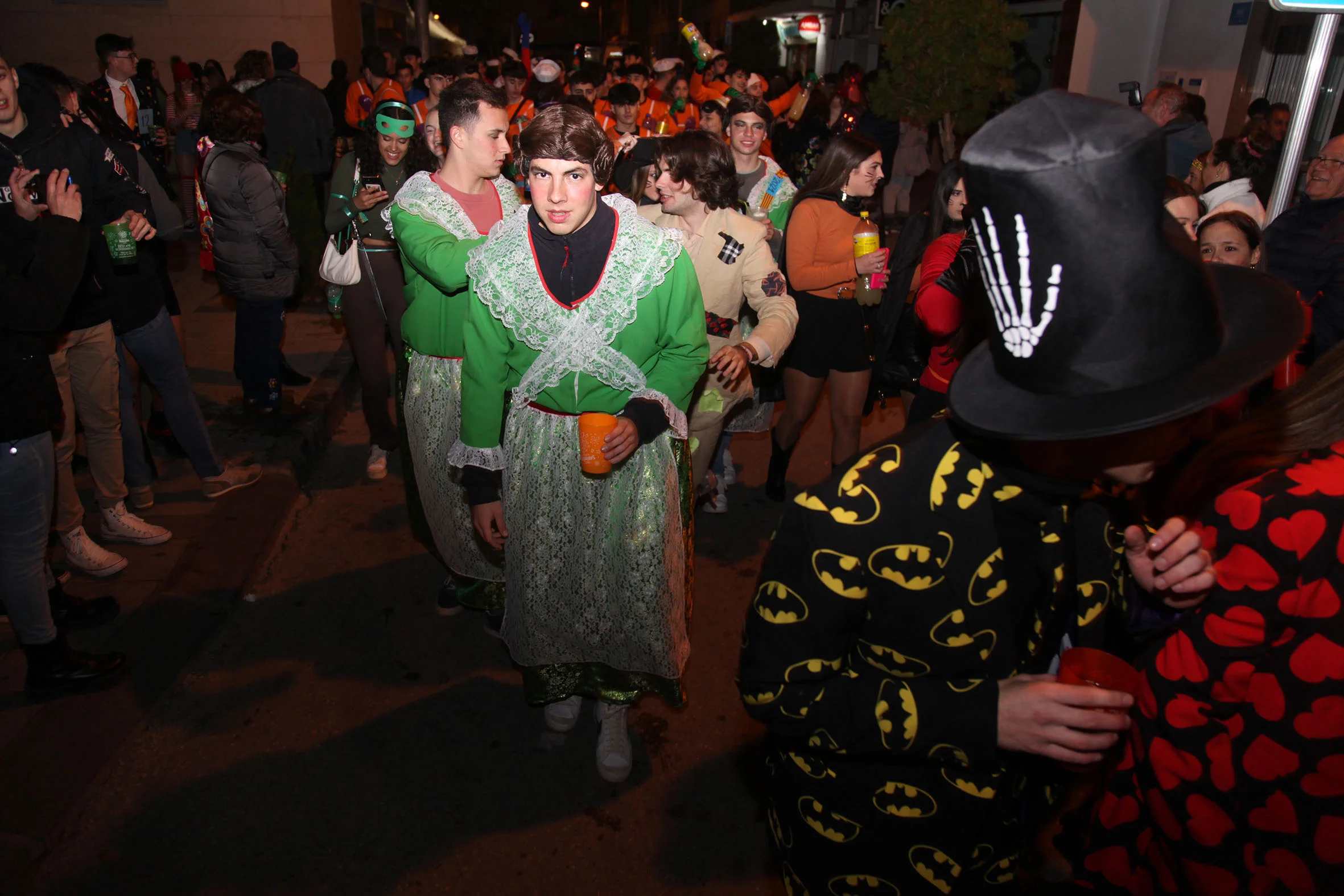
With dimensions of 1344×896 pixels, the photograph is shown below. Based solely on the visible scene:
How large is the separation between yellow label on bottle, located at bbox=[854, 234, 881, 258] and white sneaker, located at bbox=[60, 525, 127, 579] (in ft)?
12.2

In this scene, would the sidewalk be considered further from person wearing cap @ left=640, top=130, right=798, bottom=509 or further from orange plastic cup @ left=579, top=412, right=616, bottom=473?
person wearing cap @ left=640, top=130, right=798, bottom=509

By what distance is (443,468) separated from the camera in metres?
3.46

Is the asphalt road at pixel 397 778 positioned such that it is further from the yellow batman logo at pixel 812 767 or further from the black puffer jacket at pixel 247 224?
the black puffer jacket at pixel 247 224

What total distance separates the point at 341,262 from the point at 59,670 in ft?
7.61

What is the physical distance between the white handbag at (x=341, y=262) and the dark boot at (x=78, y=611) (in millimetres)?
1882

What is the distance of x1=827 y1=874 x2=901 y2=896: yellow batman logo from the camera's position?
5.27 feet

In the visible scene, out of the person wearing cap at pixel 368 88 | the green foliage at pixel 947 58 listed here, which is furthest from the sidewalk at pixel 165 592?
the green foliage at pixel 947 58

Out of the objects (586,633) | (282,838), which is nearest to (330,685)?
(282,838)

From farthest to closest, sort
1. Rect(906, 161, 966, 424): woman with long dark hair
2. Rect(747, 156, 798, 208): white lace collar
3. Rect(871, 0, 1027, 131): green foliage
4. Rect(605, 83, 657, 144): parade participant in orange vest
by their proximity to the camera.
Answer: Rect(871, 0, 1027, 131): green foliage → Rect(605, 83, 657, 144): parade participant in orange vest → Rect(747, 156, 798, 208): white lace collar → Rect(906, 161, 966, 424): woman with long dark hair

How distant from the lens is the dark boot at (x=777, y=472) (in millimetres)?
4996

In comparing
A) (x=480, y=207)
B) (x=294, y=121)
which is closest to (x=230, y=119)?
(x=480, y=207)

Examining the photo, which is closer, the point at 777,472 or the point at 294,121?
the point at 777,472

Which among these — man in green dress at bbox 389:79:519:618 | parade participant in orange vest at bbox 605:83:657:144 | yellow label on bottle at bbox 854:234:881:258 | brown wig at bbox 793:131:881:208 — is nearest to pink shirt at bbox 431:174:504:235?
man in green dress at bbox 389:79:519:618

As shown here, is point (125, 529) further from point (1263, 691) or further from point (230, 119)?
point (1263, 691)
